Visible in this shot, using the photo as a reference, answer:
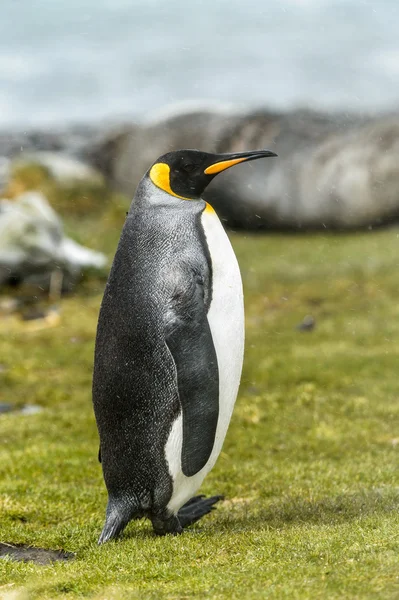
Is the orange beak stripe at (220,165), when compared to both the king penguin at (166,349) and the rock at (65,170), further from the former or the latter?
the rock at (65,170)

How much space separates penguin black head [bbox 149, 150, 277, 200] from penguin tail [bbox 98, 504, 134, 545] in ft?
5.77

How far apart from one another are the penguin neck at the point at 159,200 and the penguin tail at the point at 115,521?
1.67 m

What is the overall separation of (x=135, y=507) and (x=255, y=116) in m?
20.0

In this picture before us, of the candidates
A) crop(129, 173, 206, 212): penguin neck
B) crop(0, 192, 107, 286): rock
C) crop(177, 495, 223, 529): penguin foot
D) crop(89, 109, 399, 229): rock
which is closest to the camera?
crop(129, 173, 206, 212): penguin neck

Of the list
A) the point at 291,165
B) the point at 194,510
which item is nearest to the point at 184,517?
the point at 194,510

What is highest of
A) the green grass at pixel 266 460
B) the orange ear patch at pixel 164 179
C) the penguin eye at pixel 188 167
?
the penguin eye at pixel 188 167

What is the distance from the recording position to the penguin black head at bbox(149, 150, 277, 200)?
4.78 m

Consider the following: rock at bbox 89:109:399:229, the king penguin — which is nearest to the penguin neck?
the king penguin

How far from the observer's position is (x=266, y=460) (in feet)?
23.5

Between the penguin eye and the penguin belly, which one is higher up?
the penguin eye

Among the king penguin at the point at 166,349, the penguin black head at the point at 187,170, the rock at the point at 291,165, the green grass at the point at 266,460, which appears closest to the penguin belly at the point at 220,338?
the king penguin at the point at 166,349

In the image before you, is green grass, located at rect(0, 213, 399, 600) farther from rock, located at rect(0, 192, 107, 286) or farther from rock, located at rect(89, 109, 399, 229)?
rock, located at rect(89, 109, 399, 229)

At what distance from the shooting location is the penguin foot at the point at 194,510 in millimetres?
4974

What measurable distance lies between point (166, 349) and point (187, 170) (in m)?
1.04
